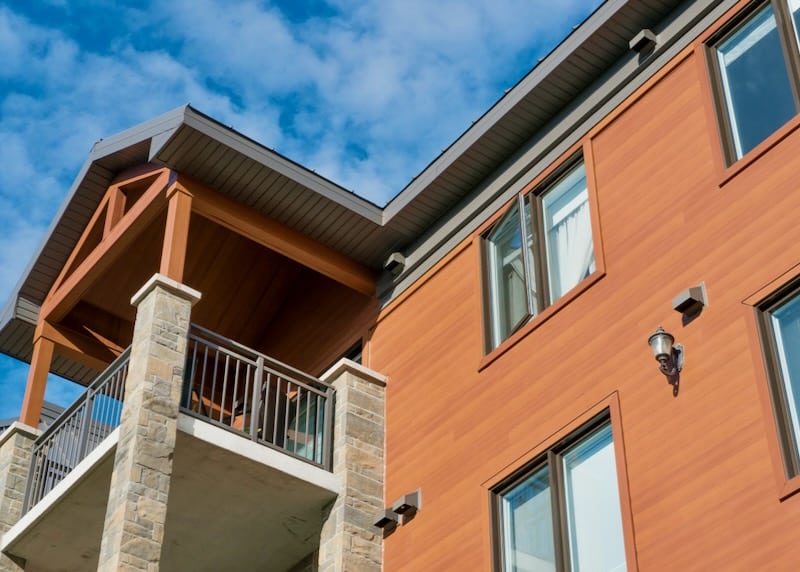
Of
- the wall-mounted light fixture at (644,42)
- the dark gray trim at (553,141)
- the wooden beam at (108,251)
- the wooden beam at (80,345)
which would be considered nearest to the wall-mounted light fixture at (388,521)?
the dark gray trim at (553,141)

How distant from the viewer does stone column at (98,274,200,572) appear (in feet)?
43.9

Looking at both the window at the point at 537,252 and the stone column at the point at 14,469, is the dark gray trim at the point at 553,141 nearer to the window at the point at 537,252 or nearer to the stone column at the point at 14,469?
the window at the point at 537,252

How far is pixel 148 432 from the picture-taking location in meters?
14.1

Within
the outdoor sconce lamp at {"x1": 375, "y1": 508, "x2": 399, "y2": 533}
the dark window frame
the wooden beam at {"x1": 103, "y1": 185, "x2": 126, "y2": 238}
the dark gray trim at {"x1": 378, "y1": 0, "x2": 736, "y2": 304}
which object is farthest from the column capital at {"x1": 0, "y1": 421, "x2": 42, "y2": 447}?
the dark window frame

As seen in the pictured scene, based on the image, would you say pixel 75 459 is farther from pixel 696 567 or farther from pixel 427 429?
pixel 696 567

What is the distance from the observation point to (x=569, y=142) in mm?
15695

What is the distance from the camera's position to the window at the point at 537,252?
14.9 m

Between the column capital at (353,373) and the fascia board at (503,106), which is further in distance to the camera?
the column capital at (353,373)

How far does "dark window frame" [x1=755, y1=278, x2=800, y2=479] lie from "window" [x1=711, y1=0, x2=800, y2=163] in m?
1.94

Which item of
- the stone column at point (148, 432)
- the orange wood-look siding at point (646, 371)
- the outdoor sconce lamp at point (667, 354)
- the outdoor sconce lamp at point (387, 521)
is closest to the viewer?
the orange wood-look siding at point (646, 371)

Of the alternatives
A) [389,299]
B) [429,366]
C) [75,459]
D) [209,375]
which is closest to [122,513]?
[75,459]

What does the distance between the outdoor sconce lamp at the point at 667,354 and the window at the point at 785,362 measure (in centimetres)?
92

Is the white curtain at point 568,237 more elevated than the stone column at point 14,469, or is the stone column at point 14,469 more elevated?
the white curtain at point 568,237

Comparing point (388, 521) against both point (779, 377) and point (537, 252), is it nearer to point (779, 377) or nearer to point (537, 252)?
point (537, 252)
